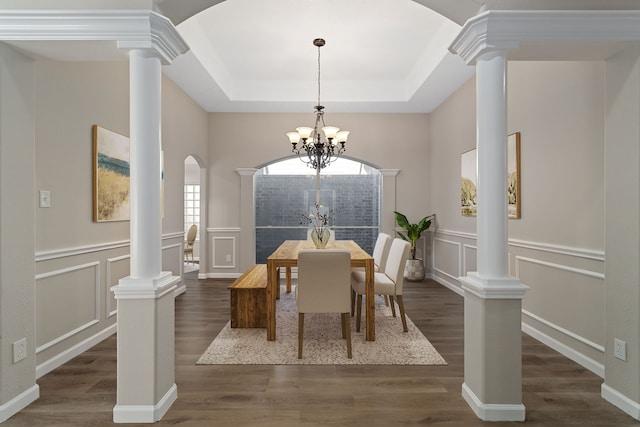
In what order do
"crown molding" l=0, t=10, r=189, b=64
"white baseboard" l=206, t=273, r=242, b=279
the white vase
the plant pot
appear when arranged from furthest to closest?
"white baseboard" l=206, t=273, r=242, b=279, the plant pot, the white vase, "crown molding" l=0, t=10, r=189, b=64

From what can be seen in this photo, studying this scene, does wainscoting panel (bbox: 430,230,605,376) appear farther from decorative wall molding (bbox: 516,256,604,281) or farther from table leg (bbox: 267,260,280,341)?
table leg (bbox: 267,260,280,341)

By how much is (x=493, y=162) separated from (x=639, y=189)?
799mm

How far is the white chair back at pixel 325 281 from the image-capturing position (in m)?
2.93

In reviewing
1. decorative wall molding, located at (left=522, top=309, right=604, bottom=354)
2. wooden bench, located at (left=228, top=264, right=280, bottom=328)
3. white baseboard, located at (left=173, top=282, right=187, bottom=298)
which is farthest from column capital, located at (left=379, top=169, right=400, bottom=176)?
white baseboard, located at (left=173, top=282, right=187, bottom=298)

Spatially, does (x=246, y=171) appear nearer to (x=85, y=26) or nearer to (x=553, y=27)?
(x=85, y=26)

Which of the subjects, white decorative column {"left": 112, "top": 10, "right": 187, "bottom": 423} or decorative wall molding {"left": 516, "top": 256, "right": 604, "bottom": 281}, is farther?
decorative wall molding {"left": 516, "top": 256, "right": 604, "bottom": 281}

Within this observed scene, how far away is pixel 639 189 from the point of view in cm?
206

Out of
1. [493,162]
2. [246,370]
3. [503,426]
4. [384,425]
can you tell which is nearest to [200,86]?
[246,370]

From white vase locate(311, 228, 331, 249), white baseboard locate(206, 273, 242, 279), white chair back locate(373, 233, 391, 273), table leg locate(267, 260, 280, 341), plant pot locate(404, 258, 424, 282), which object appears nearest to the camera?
table leg locate(267, 260, 280, 341)

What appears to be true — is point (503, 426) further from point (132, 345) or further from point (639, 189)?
point (132, 345)

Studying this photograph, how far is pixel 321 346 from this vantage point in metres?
3.16

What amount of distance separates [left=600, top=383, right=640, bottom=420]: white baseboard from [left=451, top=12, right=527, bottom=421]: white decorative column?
63 centimetres

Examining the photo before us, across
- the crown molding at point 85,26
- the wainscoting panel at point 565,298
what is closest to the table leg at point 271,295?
the crown molding at point 85,26

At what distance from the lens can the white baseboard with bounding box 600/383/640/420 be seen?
2.08 m
